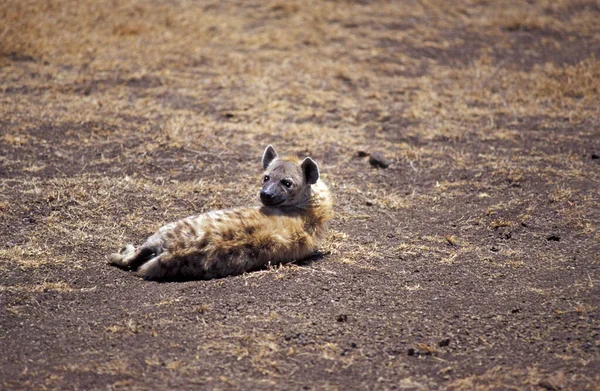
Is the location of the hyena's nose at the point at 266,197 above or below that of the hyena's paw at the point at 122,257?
above

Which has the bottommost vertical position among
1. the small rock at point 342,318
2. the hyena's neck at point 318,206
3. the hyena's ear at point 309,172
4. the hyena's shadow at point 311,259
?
the small rock at point 342,318

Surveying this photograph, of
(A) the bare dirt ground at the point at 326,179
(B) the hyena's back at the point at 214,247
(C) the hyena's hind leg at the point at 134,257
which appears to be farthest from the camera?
(C) the hyena's hind leg at the point at 134,257

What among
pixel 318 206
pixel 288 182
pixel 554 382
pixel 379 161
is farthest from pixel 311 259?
pixel 379 161

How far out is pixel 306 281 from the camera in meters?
5.11

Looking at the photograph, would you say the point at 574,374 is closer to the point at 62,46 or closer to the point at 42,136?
the point at 42,136

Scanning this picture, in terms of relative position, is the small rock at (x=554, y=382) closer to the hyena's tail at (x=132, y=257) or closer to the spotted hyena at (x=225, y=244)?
the spotted hyena at (x=225, y=244)

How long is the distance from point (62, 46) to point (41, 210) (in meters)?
4.39

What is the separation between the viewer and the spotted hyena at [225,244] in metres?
5.00

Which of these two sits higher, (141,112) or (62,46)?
(62,46)

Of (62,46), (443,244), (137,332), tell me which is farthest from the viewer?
(62,46)

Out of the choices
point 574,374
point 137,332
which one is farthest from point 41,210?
point 574,374

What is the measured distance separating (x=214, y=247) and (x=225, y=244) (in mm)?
76

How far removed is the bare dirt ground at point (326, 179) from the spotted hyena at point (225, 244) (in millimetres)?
127

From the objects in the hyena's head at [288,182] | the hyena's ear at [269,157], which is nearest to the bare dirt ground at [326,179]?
the hyena's head at [288,182]
